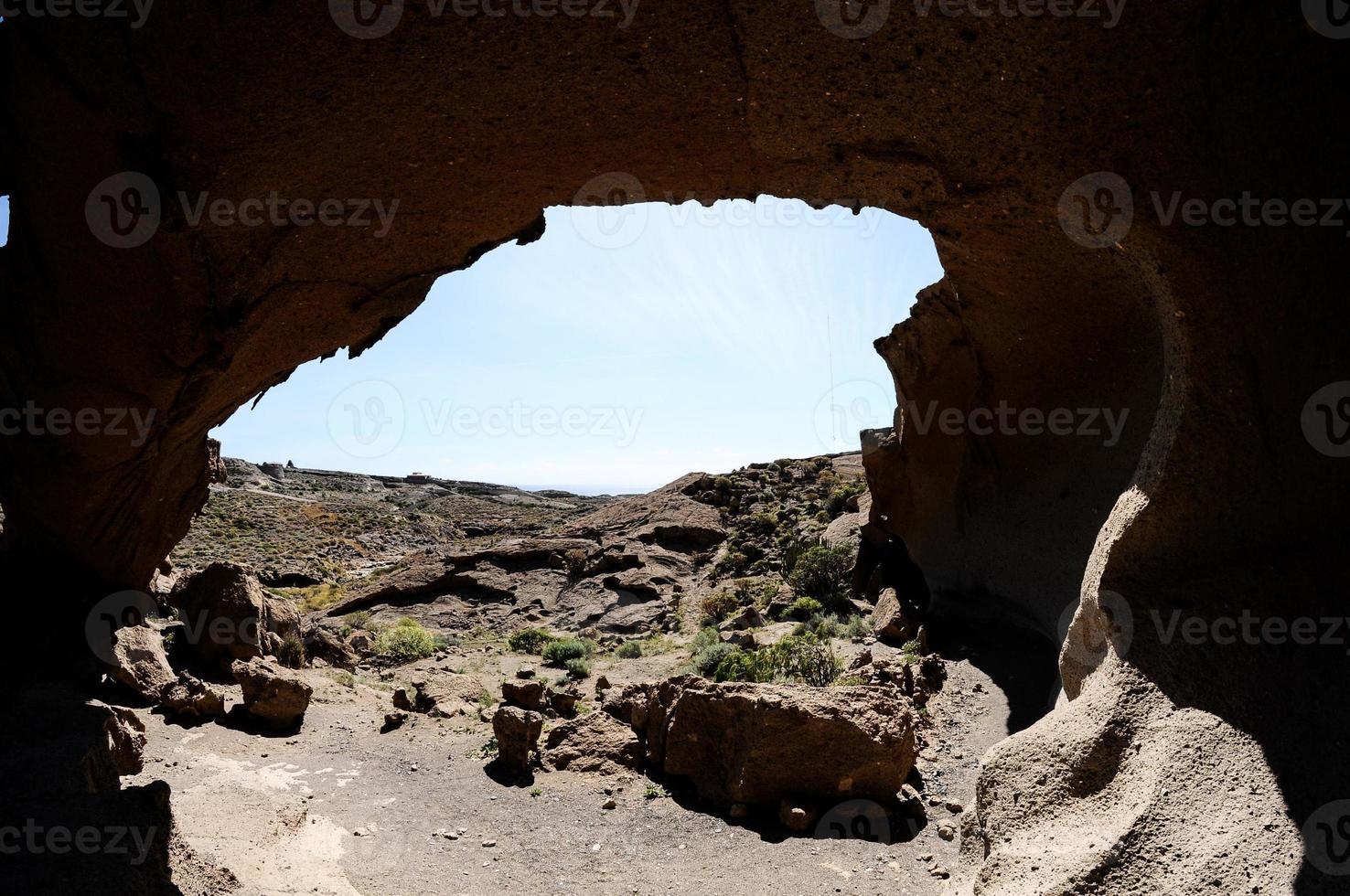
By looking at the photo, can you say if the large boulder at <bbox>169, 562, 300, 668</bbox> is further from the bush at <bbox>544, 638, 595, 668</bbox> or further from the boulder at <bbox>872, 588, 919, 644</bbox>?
the boulder at <bbox>872, 588, 919, 644</bbox>

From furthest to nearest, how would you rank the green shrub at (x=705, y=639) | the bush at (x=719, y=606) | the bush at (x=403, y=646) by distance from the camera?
the bush at (x=719, y=606)
the bush at (x=403, y=646)
the green shrub at (x=705, y=639)

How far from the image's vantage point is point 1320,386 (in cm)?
364

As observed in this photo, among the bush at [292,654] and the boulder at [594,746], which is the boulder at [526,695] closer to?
the boulder at [594,746]

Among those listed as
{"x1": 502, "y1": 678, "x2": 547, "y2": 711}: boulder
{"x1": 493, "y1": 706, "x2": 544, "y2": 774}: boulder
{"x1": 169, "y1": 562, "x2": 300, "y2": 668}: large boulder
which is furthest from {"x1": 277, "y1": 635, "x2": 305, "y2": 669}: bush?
{"x1": 493, "y1": 706, "x2": 544, "y2": 774}: boulder

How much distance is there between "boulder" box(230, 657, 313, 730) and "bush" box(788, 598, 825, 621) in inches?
318

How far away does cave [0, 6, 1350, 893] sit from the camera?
3416mm

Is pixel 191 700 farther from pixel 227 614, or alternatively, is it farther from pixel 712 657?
pixel 712 657

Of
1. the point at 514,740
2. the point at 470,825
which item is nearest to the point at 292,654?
the point at 514,740

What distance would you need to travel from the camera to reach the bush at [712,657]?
11.1 metres

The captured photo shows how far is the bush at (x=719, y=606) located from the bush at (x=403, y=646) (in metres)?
5.18

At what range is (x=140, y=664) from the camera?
8078 millimetres

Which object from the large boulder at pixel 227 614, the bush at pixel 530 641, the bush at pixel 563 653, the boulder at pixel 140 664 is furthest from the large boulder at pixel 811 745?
the bush at pixel 530 641

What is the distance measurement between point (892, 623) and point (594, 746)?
524 centimetres

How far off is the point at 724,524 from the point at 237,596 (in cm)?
1505
